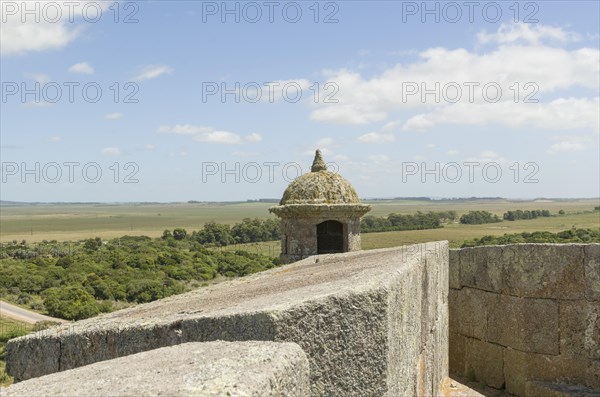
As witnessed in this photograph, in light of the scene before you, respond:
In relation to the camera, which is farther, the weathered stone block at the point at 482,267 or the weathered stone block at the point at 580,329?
the weathered stone block at the point at 482,267

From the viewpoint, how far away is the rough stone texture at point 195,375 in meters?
1.79

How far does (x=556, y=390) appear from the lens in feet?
23.1

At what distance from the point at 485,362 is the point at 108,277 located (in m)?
35.9

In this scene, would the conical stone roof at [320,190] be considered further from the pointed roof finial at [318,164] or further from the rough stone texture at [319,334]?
the rough stone texture at [319,334]

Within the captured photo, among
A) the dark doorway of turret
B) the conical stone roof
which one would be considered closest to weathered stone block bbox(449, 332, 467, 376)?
the conical stone roof

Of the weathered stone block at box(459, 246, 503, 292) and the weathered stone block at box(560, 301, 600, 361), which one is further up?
the weathered stone block at box(459, 246, 503, 292)

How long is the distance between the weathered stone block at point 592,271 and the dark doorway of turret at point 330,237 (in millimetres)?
5817

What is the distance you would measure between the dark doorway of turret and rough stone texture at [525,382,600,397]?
5.61m

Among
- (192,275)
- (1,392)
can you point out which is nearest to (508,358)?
(1,392)

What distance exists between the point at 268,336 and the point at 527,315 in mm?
5917

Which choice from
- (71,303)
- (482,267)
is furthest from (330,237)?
(71,303)

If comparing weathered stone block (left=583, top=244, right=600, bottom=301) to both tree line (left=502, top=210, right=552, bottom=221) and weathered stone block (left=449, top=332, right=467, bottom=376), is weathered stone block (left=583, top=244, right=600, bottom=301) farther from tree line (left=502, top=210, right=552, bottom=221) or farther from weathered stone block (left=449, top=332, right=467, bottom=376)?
tree line (left=502, top=210, right=552, bottom=221)

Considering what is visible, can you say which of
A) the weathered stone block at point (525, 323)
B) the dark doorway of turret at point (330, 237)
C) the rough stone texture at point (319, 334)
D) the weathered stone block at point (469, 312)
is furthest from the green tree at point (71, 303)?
the rough stone texture at point (319, 334)

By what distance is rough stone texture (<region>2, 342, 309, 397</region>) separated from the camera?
5.87 feet
